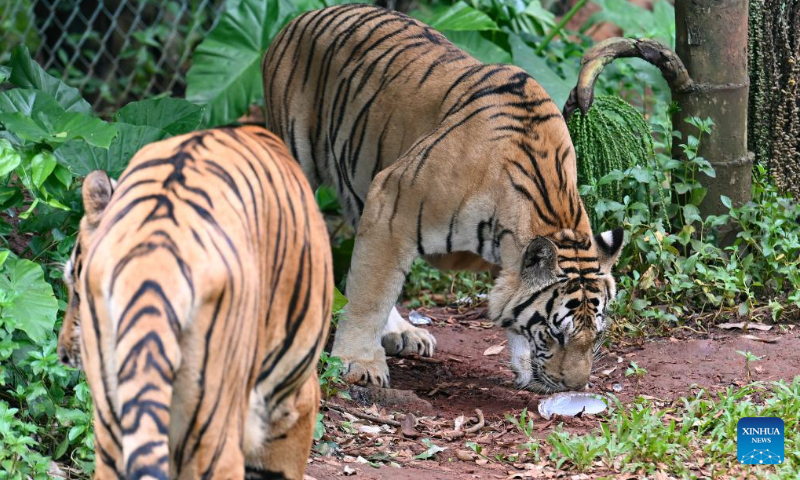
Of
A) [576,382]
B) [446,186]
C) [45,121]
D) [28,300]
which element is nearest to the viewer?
[28,300]

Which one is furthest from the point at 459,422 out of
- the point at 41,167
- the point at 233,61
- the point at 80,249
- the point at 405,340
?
the point at 233,61

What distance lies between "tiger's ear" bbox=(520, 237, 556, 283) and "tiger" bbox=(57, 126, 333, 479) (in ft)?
6.11

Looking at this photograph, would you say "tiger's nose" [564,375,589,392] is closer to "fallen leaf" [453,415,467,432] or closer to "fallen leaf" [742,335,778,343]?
"fallen leaf" [453,415,467,432]

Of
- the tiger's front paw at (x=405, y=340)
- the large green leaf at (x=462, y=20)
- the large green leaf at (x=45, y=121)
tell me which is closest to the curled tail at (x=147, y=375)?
the large green leaf at (x=45, y=121)

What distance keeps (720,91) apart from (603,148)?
2.38ft

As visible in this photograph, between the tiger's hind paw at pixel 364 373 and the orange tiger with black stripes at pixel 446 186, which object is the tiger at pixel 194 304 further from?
the tiger's hind paw at pixel 364 373

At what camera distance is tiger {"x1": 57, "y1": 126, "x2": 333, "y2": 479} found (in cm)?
190

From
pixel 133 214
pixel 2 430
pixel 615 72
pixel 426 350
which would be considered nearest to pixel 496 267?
pixel 426 350

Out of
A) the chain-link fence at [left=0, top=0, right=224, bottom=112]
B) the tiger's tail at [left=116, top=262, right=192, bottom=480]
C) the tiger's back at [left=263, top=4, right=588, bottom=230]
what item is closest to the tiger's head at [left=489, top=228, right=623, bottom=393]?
the tiger's back at [left=263, top=4, right=588, bottom=230]

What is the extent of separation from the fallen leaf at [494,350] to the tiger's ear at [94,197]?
3284mm

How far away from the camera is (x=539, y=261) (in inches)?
167

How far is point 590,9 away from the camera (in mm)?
9914

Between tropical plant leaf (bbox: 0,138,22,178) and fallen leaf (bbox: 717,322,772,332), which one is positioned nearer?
tropical plant leaf (bbox: 0,138,22,178)

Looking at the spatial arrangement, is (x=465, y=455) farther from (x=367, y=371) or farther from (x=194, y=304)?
(x=194, y=304)
